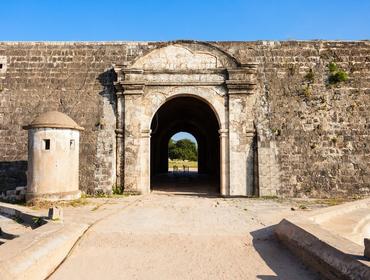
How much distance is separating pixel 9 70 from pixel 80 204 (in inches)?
253

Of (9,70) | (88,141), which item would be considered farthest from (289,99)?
(9,70)

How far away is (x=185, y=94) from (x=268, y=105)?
2.89 m

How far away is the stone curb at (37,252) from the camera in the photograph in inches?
142

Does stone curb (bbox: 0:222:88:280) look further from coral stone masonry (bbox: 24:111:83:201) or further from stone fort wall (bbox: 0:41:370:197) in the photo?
stone fort wall (bbox: 0:41:370:197)

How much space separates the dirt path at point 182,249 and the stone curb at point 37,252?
14cm

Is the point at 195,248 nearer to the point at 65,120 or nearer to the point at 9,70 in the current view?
the point at 65,120

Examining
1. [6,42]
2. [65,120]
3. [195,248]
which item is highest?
[6,42]

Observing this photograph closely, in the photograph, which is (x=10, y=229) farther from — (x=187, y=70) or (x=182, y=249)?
(x=187, y=70)

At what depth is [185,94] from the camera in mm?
11906

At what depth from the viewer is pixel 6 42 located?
40.9ft

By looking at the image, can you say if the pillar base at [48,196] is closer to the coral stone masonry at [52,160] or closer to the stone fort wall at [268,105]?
the coral stone masonry at [52,160]

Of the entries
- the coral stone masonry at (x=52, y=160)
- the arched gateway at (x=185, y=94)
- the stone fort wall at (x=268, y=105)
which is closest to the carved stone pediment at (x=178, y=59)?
the arched gateway at (x=185, y=94)

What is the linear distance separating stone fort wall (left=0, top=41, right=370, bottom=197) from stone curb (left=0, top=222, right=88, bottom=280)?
6.52 metres

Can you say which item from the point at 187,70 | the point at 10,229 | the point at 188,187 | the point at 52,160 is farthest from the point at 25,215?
the point at 188,187
